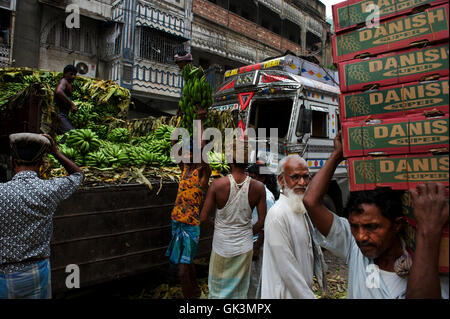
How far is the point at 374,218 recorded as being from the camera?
136 centimetres

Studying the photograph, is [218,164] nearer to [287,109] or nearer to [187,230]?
[187,230]

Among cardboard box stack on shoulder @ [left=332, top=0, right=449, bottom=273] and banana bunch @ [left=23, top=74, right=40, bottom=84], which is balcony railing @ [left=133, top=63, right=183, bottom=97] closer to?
banana bunch @ [left=23, top=74, right=40, bottom=84]

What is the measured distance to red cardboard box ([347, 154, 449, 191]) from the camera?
115 centimetres

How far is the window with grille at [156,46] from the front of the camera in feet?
39.7

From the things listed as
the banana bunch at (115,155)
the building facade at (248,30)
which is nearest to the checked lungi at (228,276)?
the banana bunch at (115,155)

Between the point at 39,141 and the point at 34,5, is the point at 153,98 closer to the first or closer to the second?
the point at 34,5

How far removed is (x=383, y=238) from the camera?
4.47ft

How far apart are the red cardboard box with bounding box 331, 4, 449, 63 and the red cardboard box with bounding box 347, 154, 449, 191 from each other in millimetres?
498

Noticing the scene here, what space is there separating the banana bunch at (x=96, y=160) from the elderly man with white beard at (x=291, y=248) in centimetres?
250

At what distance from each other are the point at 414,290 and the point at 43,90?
11.9 ft

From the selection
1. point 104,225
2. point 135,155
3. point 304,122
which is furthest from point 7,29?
point 304,122

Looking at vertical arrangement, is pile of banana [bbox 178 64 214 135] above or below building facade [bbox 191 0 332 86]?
below

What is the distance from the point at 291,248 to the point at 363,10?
1.51 metres

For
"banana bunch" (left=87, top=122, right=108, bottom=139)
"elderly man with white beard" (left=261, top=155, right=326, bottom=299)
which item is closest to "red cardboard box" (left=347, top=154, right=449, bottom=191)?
"elderly man with white beard" (left=261, top=155, right=326, bottom=299)
